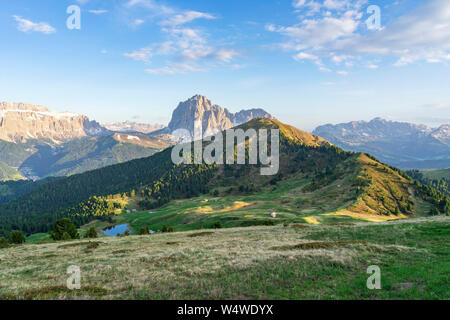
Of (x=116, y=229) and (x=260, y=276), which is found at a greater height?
(x=260, y=276)

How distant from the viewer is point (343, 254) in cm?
2603

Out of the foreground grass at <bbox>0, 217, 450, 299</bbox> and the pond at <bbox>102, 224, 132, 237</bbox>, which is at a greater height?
the foreground grass at <bbox>0, 217, 450, 299</bbox>

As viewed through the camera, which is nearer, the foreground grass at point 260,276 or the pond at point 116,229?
the foreground grass at point 260,276

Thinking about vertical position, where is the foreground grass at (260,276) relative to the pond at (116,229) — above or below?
above

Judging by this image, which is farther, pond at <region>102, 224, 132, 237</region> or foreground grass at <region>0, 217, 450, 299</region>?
pond at <region>102, 224, 132, 237</region>

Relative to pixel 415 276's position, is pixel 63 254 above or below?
below

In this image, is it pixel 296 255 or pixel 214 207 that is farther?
pixel 214 207

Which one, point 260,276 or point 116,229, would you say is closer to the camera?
point 260,276

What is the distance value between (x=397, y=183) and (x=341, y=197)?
74112mm
